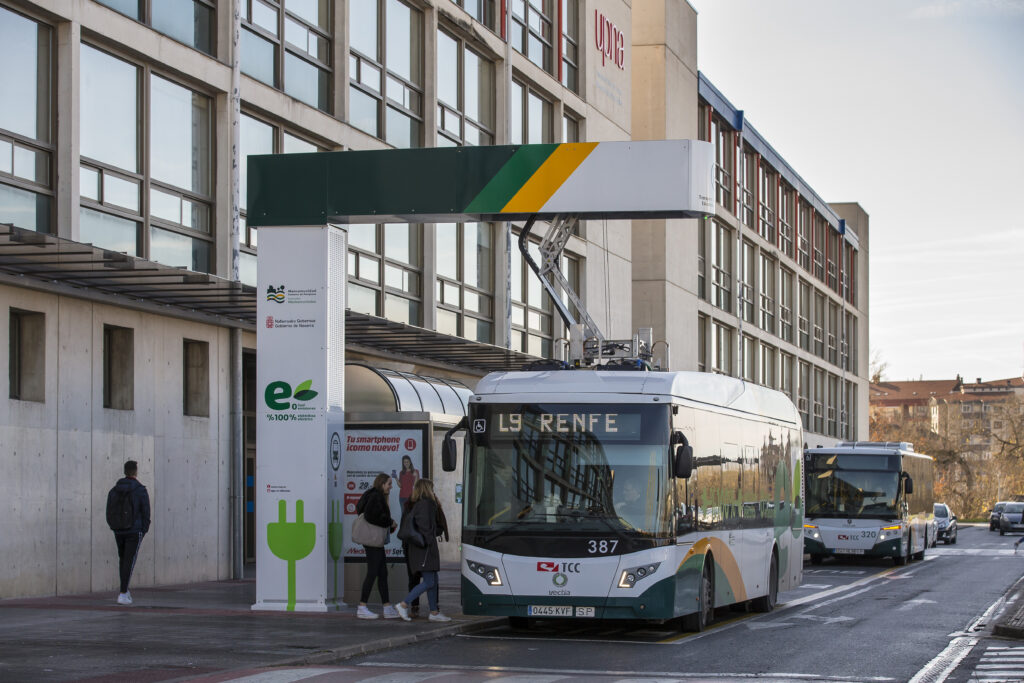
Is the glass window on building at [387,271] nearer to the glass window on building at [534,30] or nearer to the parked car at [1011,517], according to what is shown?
the glass window on building at [534,30]

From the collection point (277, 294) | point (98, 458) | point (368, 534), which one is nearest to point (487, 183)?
point (277, 294)

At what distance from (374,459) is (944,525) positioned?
39498 mm

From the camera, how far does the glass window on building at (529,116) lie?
118 feet

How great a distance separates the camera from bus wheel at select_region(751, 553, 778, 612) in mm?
19906

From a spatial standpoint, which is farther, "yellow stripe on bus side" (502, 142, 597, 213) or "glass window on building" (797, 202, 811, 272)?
"glass window on building" (797, 202, 811, 272)

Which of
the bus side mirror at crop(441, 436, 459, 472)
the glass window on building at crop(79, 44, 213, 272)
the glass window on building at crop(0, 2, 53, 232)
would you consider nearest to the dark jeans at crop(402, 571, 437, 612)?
the bus side mirror at crop(441, 436, 459, 472)

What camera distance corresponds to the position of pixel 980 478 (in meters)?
111

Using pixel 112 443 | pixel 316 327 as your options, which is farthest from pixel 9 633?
pixel 112 443

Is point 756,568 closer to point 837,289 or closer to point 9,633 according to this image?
point 9,633

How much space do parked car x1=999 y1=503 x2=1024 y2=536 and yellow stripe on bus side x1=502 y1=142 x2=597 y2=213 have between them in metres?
52.2

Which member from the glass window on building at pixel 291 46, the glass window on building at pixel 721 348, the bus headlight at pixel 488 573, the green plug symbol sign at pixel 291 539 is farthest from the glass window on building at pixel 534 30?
the bus headlight at pixel 488 573

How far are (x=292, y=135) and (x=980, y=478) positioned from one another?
9387 cm

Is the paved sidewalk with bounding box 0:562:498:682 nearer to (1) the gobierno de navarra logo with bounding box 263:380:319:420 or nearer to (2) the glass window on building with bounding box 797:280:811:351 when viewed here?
(1) the gobierno de navarra logo with bounding box 263:380:319:420

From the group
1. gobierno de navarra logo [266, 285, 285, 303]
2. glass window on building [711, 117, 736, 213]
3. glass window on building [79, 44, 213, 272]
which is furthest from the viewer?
glass window on building [711, 117, 736, 213]
